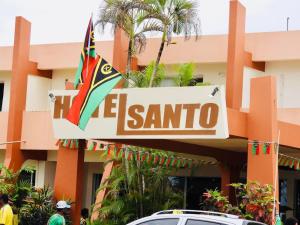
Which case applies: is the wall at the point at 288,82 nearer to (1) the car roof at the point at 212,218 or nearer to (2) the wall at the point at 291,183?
(2) the wall at the point at 291,183

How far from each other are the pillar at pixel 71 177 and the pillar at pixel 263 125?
14.1ft

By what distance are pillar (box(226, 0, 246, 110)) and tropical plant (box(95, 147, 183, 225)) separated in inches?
106

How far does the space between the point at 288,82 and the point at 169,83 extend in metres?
3.90

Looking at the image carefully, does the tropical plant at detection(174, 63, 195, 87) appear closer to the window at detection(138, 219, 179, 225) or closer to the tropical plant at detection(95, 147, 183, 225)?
the tropical plant at detection(95, 147, 183, 225)

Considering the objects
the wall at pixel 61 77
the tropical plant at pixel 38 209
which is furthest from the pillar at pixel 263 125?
the wall at pixel 61 77

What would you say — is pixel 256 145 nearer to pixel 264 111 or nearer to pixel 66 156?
pixel 264 111

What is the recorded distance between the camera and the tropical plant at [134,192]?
55.3 feet

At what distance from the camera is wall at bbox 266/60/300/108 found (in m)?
20.6

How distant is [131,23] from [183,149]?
13.4 ft

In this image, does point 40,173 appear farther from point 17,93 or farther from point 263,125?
point 263,125

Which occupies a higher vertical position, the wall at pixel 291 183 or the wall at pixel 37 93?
the wall at pixel 37 93

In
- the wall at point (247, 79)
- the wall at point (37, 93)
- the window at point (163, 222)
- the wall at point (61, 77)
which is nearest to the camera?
the window at point (163, 222)

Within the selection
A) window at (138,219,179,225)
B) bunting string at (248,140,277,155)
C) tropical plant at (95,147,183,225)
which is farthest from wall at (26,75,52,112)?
window at (138,219,179,225)

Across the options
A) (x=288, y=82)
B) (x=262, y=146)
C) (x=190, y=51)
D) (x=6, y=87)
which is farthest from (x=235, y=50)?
(x=6, y=87)
